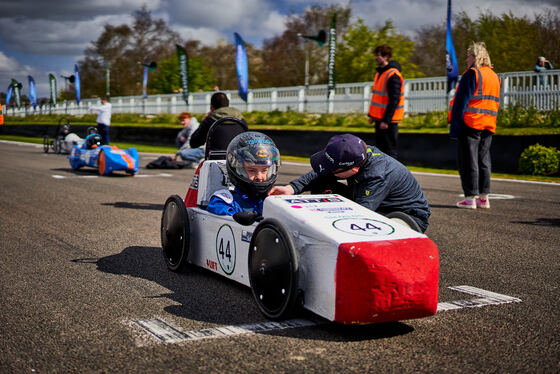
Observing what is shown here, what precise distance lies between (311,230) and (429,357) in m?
0.90

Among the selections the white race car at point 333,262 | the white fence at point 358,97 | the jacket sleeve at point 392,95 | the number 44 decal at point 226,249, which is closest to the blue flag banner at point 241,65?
the white fence at point 358,97

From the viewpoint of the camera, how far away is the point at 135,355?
10.2 ft

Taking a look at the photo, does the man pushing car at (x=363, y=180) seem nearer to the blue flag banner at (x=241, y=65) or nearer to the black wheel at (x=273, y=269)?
the black wheel at (x=273, y=269)

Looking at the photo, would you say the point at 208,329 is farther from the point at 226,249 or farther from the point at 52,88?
the point at 52,88

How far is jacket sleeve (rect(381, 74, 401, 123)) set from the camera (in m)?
9.41

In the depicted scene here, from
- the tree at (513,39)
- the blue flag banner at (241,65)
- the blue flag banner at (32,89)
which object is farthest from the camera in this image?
the blue flag banner at (32,89)

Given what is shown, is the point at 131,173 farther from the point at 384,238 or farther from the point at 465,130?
the point at 384,238

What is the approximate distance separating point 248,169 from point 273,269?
46.5 inches

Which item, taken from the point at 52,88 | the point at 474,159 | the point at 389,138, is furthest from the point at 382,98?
the point at 52,88

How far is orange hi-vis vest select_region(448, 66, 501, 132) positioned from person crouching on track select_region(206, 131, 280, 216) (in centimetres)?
455

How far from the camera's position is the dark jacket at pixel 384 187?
171 inches

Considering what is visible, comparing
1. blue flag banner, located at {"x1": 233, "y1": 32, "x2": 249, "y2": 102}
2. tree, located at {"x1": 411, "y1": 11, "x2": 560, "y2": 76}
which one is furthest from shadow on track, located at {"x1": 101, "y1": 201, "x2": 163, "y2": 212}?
tree, located at {"x1": 411, "y1": 11, "x2": 560, "y2": 76}

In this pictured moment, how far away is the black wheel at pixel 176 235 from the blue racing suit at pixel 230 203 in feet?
0.81

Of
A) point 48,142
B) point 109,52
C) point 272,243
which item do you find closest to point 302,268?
point 272,243
